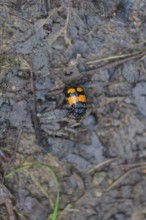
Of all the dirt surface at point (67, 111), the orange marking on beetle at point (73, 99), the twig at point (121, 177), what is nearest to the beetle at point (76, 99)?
the orange marking on beetle at point (73, 99)

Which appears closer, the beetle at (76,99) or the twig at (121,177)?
the beetle at (76,99)

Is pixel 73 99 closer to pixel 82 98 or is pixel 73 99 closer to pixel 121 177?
pixel 82 98

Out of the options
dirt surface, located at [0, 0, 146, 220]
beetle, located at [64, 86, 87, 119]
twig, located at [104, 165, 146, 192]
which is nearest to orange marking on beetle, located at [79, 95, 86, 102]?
beetle, located at [64, 86, 87, 119]

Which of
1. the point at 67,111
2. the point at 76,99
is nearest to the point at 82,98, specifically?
the point at 76,99

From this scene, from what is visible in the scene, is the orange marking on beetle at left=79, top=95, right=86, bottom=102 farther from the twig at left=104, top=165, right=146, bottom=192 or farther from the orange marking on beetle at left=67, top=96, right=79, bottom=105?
the twig at left=104, top=165, right=146, bottom=192

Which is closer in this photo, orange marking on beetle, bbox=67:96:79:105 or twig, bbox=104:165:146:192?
orange marking on beetle, bbox=67:96:79:105

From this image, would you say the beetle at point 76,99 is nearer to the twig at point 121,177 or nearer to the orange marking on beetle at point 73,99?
the orange marking on beetle at point 73,99
